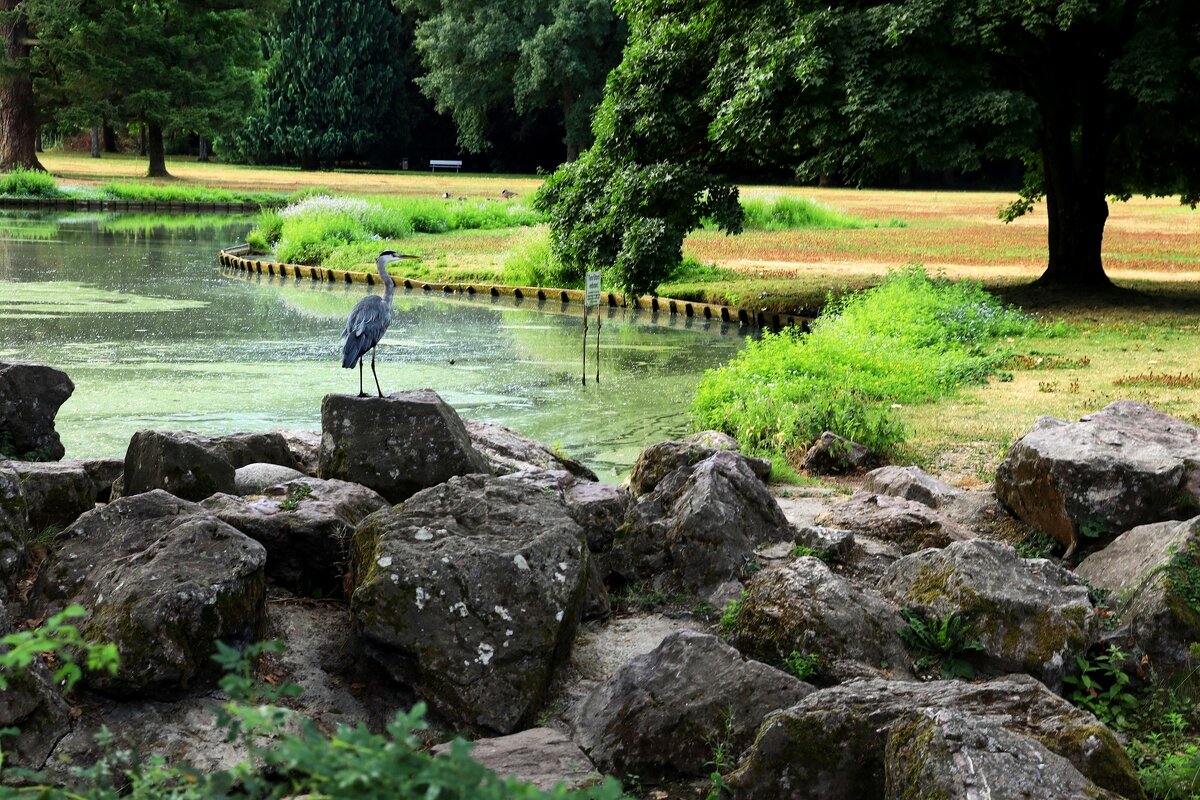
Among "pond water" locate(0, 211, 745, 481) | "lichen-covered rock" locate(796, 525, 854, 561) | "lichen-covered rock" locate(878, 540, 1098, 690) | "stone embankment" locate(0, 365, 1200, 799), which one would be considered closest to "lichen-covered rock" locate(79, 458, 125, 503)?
"stone embankment" locate(0, 365, 1200, 799)

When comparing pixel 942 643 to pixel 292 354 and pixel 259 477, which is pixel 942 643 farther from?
pixel 292 354

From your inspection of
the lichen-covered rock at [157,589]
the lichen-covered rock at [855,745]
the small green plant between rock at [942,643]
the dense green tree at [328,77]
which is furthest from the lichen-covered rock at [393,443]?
the dense green tree at [328,77]

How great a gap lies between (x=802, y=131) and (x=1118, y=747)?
1565 cm

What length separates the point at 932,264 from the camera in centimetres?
2866

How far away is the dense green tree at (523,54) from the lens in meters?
61.0

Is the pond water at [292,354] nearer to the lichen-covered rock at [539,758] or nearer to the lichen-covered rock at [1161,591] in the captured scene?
the lichen-covered rock at [1161,591]

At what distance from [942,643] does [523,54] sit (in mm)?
58135

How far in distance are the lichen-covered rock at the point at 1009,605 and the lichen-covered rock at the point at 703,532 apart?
3.75 feet

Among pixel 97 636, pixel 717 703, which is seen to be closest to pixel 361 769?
pixel 717 703

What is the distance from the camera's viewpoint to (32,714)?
5422 millimetres

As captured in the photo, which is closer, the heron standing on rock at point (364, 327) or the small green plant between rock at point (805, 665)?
the small green plant between rock at point (805, 665)

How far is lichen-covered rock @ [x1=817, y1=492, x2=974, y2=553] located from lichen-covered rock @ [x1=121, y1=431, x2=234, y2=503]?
3.78 meters

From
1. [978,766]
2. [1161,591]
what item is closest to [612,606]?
[1161,591]

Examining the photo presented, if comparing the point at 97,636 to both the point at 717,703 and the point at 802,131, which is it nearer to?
the point at 717,703
